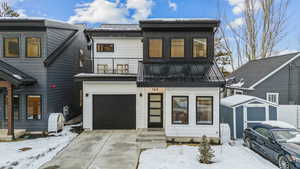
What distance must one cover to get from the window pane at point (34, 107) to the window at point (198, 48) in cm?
1027

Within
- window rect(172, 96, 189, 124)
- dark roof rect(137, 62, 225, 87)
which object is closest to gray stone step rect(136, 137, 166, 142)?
window rect(172, 96, 189, 124)

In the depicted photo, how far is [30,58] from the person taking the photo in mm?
11211

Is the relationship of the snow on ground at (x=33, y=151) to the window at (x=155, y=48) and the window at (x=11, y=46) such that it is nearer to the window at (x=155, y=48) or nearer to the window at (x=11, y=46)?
the window at (x=11, y=46)

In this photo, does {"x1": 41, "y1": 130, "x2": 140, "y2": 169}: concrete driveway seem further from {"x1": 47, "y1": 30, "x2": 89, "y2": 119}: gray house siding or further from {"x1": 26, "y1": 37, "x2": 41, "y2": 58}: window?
{"x1": 26, "y1": 37, "x2": 41, "y2": 58}: window

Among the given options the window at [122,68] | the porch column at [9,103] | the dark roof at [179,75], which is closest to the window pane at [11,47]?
the porch column at [9,103]

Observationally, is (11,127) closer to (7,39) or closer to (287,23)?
(7,39)

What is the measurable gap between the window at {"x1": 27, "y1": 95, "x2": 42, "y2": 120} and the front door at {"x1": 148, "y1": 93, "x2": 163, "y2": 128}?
22.8 feet

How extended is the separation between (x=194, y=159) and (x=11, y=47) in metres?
12.5

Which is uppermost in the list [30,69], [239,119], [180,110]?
[30,69]

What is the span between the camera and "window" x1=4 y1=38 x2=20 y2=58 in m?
11.3

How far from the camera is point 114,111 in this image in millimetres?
11805

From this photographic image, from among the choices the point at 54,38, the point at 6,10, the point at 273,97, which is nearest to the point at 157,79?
the point at 54,38

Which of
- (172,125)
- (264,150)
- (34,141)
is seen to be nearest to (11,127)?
(34,141)

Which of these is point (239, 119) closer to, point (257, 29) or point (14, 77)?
point (14, 77)
